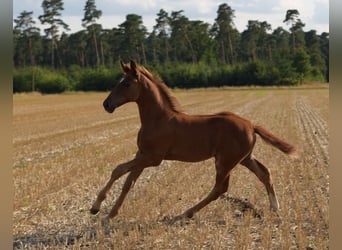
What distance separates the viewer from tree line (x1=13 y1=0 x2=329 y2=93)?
21.5 m

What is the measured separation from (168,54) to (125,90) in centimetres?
3366

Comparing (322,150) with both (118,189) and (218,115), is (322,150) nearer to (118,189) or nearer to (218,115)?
(118,189)

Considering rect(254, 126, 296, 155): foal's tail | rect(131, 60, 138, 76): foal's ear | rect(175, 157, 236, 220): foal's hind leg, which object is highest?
rect(131, 60, 138, 76): foal's ear

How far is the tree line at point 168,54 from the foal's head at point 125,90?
349 cm

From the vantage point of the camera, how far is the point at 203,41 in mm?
21453

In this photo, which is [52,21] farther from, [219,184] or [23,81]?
[219,184]

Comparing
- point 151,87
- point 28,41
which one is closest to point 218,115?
point 151,87

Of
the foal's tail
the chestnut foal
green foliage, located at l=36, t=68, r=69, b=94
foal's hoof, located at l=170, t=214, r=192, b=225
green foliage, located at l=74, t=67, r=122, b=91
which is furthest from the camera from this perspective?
green foliage, located at l=36, t=68, r=69, b=94

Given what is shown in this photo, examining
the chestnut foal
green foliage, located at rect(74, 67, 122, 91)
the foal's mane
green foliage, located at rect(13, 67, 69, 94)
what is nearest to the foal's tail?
the chestnut foal

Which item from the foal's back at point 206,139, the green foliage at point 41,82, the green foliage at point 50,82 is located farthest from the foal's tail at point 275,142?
the green foliage at point 50,82

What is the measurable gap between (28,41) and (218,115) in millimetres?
71913

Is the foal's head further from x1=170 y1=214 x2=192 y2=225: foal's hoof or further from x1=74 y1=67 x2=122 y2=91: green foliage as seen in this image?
x1=74 y1=67 x2=122 y2=91: green foliage

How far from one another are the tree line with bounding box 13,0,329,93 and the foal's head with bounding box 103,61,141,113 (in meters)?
3.49

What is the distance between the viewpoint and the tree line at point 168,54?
21.5m
